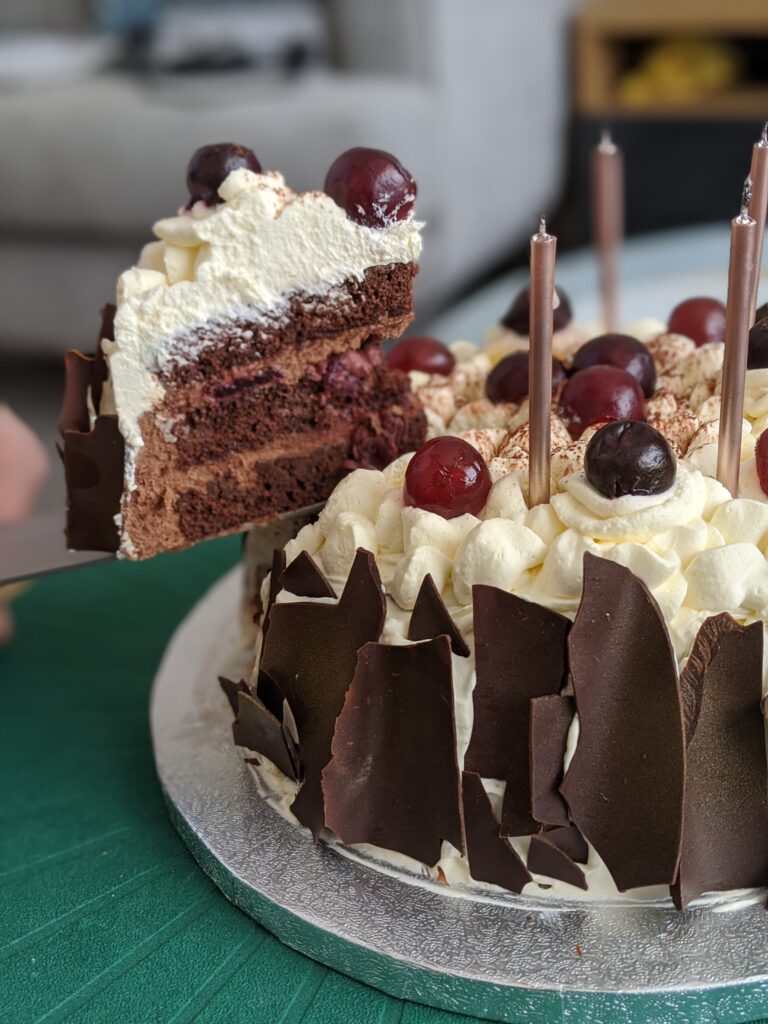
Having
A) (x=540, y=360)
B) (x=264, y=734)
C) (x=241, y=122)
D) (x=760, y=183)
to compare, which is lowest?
(x=264, y=734)

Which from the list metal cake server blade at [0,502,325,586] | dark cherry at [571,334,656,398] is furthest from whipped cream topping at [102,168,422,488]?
dark cherry at [571,334,656,398]

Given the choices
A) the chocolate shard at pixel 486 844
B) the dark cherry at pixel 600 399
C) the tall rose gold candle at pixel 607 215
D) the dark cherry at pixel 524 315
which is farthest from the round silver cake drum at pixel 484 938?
the tall rose gold candle at pixel 607 215

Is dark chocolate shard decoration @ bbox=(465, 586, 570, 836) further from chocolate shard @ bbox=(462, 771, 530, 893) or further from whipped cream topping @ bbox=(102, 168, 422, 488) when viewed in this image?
whipped cream topping @ bbox=(102, 168, 422, 488)

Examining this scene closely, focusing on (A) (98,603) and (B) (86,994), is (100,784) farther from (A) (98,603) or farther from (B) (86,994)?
(A) (98,603)

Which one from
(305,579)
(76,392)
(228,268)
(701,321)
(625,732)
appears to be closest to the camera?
(625,732)

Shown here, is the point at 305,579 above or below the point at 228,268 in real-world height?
below

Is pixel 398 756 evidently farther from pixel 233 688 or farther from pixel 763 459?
pixel 763 459

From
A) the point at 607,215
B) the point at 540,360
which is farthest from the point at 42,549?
the point at 607,215
